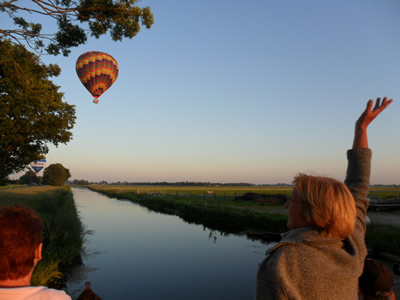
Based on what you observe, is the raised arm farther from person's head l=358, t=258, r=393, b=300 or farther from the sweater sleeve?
person's head l=358, t=258, r=393, b=300

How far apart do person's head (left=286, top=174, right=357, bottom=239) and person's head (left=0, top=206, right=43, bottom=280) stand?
140 cm

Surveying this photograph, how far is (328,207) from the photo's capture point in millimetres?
1424

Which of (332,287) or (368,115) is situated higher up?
(368,115)

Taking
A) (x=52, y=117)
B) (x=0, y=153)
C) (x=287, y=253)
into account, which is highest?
(x=52, y=117)

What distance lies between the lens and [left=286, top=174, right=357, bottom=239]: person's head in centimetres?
142

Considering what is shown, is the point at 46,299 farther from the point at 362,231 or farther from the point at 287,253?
the point at 362,231

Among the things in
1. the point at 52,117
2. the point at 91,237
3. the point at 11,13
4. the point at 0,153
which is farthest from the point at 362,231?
the point at 91,237

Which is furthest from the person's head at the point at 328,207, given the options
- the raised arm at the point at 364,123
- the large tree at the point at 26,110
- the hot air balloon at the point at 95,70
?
the hot air balloon at the point at 95,70

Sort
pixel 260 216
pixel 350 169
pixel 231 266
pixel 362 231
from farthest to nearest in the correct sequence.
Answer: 1. pixel 260 216
2. pixel 231 266
3. pixel 350 169
4. pixel 362 231

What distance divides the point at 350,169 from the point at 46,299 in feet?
6.15

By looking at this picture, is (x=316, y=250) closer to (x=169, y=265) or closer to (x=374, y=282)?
(x=374, y=282)

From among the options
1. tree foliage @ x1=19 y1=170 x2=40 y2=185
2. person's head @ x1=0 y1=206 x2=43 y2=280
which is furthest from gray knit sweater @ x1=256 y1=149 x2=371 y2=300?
tree foliage @ x1=19 y1=170 x2=40 y2=185

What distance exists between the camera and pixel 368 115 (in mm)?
1913

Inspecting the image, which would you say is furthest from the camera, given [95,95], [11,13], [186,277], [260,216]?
[260,216]
